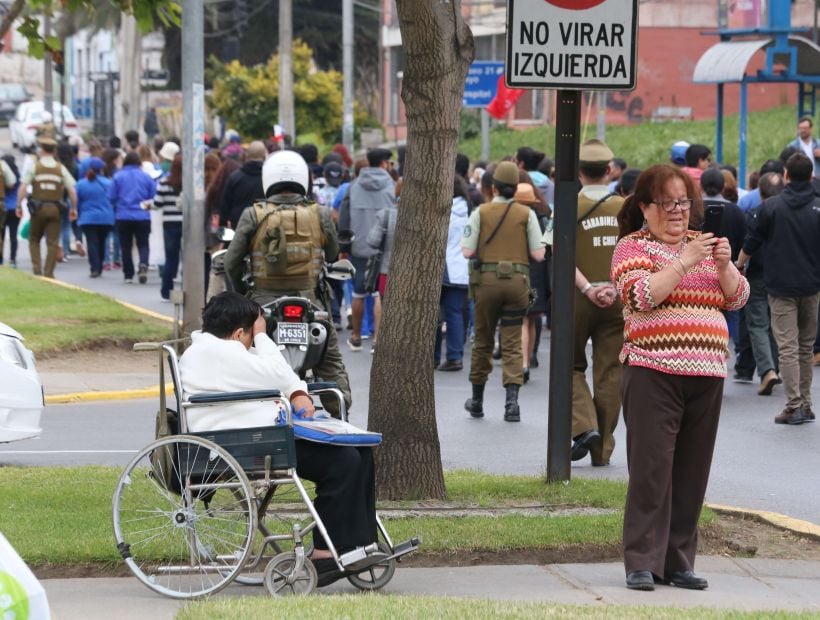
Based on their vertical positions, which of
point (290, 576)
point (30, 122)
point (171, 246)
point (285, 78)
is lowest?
point (290, 576)

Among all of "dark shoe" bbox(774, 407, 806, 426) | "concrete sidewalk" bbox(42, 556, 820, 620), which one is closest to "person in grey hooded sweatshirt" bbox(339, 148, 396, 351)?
"dark shoe" bbox(774, 407, 806, 426)

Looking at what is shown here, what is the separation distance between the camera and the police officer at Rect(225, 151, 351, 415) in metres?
10.1

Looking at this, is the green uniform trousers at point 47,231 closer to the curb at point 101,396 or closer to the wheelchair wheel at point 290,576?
the curb at point 101,396

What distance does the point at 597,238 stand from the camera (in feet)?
33.9

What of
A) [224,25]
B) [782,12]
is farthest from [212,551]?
[224,25]

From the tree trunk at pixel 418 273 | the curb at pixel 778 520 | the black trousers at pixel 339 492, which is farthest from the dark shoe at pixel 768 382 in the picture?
the black trousers at pixel 339 492

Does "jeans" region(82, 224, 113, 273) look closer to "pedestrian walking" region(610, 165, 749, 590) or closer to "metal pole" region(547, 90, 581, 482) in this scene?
"metal pole" region(547, 90, 581, 482)

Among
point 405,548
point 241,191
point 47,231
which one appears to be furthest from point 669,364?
point 47,231

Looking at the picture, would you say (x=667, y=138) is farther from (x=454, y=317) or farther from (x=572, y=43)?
(x=572, y=43)

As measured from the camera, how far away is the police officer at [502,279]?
41.4ft

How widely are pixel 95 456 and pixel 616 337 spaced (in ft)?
11.9

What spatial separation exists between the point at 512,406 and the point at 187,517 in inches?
246

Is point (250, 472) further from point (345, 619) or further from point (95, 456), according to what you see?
point (95, 456)

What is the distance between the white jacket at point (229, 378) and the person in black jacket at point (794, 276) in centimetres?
672
